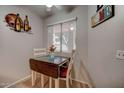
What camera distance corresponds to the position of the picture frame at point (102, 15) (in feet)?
3.18

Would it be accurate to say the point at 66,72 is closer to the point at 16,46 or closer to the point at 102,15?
the point at 16,46

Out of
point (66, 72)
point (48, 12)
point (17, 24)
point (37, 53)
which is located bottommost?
point (66, 72)

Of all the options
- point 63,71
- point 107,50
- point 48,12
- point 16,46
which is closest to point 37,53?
point 16,46

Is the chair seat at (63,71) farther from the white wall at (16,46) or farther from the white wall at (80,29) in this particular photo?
the white wall at (16,46)

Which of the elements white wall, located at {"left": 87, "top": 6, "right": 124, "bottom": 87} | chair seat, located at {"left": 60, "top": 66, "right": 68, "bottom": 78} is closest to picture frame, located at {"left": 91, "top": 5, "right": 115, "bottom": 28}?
white wall, located at {"left": 87, "top": 6, "right": 124, "bottom": 87}

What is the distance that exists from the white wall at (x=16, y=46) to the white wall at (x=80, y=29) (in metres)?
0.12

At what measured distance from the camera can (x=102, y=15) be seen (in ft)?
3.55

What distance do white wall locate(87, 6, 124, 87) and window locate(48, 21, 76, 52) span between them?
0.71ft

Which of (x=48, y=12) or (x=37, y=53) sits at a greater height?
(x=48, y=12)

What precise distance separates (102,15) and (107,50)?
39 cm
